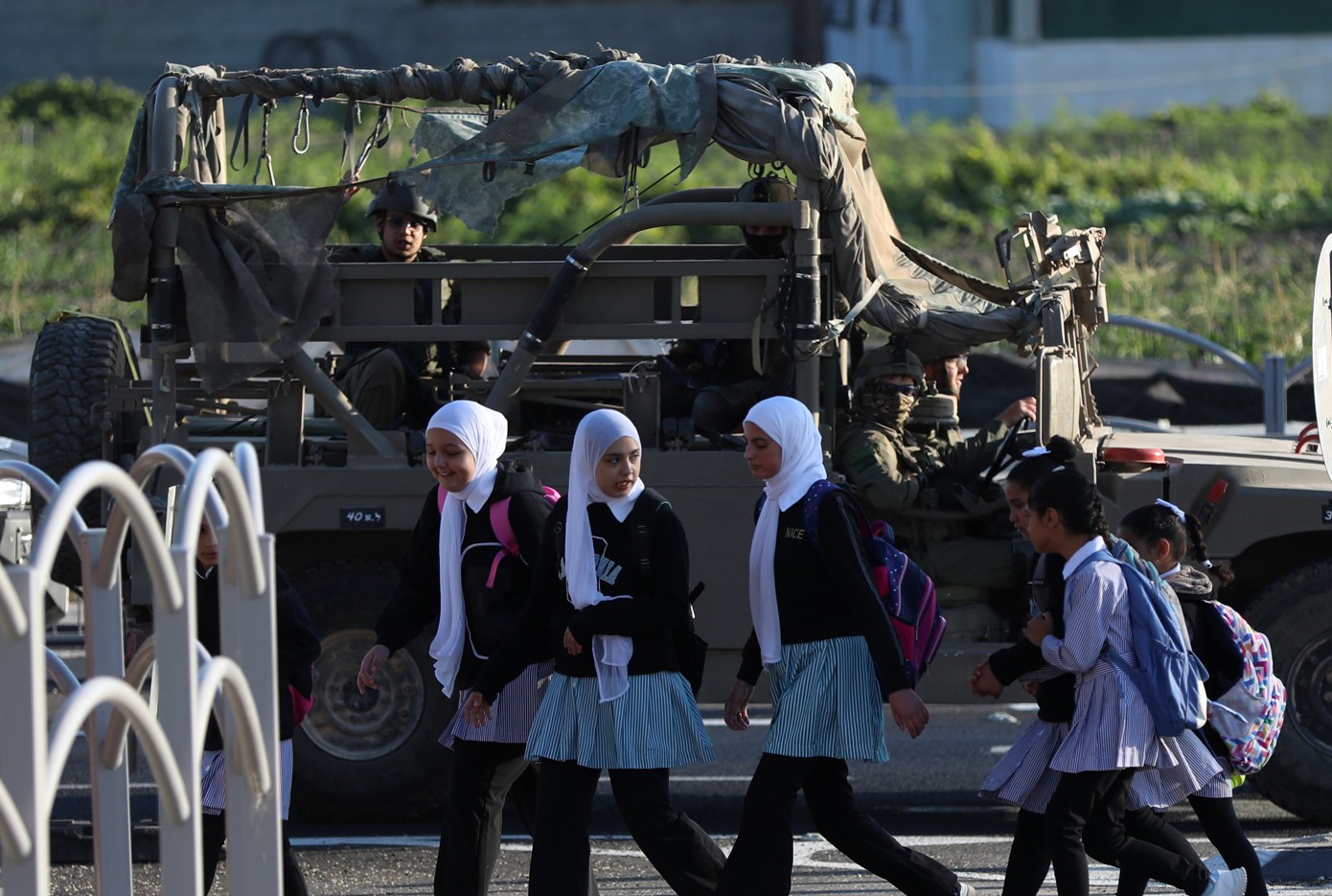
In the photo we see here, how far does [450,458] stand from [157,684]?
2066 mm

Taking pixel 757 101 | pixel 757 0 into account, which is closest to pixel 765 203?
pixel 757 101

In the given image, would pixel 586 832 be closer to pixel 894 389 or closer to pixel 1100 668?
pixel 1100 668

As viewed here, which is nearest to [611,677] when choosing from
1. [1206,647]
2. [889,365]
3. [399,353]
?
[1206,647]

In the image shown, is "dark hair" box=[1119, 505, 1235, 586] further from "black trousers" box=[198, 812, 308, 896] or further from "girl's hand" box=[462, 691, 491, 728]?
"black trousers" box=[198, 812, 308, 896]

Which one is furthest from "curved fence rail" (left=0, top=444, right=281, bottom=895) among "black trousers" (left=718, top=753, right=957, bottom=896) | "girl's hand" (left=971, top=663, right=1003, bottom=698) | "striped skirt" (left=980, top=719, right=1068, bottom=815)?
"striped skirt" (left=980, top=719, right=1068, bottom=815)

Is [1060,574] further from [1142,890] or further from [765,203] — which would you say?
[765,203]

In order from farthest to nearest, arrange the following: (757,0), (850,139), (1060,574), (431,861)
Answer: (757,0) → (850,139) → (431,861) → (1060,574)

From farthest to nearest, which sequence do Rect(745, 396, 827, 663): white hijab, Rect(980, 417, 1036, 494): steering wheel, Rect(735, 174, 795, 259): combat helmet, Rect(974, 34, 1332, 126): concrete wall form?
Rect(974, 34, 1332, 126): concrete wall, Rect(735, 174, 795, 259): combat helmet, Rect(980, 417, 1036, 494): steering wheel, Rect(745, 396, 827, 663): white hijab

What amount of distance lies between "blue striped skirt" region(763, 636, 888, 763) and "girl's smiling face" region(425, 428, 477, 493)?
1099 mm

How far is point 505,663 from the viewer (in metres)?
5.66

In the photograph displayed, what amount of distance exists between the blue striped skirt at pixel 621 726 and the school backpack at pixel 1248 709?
154cm

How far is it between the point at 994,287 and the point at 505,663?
3325mm

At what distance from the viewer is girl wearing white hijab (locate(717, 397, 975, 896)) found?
5535 mm

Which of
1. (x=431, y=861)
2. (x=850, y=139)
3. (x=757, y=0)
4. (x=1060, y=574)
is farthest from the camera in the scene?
(x=757, y=0)
